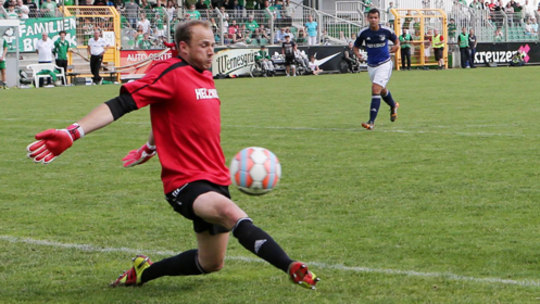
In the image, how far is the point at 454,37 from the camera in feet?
160

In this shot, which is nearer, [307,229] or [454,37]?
[307,229]

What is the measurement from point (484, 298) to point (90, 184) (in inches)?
224

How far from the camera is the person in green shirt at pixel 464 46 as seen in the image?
44594mm

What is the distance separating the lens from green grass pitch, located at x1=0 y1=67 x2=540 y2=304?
5.28 m

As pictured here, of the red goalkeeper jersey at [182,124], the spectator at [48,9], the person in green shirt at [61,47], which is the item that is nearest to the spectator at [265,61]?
the spectator at [48,9]

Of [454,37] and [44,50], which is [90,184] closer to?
[44,50]

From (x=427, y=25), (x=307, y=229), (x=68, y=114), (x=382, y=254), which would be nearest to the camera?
(x=382, y=254)

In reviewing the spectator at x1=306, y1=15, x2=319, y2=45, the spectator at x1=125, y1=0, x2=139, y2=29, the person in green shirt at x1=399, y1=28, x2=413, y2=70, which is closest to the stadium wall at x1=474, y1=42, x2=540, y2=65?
the person in green shirt at x1=399, y1=28, x2=413, y2=70

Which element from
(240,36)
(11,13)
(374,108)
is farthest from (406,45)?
(374,108)

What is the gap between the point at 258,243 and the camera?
4.46 meters

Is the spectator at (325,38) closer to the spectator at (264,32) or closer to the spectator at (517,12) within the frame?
the spectator at (264,32)

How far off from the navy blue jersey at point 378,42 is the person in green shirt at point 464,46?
96.8 ft

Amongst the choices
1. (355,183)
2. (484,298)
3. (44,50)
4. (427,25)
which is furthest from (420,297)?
(427,25)

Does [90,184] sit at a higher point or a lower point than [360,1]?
lower
